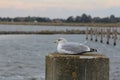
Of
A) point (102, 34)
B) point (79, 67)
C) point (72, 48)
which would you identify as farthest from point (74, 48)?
point (102, 34)

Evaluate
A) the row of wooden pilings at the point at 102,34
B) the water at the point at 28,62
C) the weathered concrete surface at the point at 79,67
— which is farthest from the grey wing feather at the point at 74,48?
the row of wooden pilings at the point at 102,34

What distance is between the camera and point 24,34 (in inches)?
5920

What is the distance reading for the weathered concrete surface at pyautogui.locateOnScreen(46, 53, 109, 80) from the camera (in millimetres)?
8711

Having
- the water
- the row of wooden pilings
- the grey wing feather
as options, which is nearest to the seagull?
the grey wing feather

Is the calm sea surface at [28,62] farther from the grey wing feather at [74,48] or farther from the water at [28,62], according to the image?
the grey wing feather at [74,48]

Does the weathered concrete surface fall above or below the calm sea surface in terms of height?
above

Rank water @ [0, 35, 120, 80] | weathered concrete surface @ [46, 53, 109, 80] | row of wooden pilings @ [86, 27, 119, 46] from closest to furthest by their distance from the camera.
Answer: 1. weathered concrete surface @ [46, 53, 109, 80]
2. water @ [0, 35, 120, 80]
3. row of wooden pilings @ [86, 27, 119, 46]

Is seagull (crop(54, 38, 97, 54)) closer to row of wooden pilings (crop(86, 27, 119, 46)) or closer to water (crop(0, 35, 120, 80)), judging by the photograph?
water (crop(0, 35, 120, 80))

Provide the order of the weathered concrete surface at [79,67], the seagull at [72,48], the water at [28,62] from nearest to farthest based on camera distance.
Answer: the weathered concrete surface at [79,67]
the seagull at [72,48]
the water at [28,62]

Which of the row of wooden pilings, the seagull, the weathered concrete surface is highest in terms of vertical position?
the seagull

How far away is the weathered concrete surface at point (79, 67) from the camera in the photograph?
28.6ft

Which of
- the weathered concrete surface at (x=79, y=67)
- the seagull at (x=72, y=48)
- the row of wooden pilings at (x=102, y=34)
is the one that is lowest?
the row of wooden pilings at (x=102, y=34)

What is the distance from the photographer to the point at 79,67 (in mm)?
8711

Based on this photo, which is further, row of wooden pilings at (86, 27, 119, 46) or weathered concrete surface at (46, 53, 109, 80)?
row of wooden pilings at (86, 27, 119, 46)
